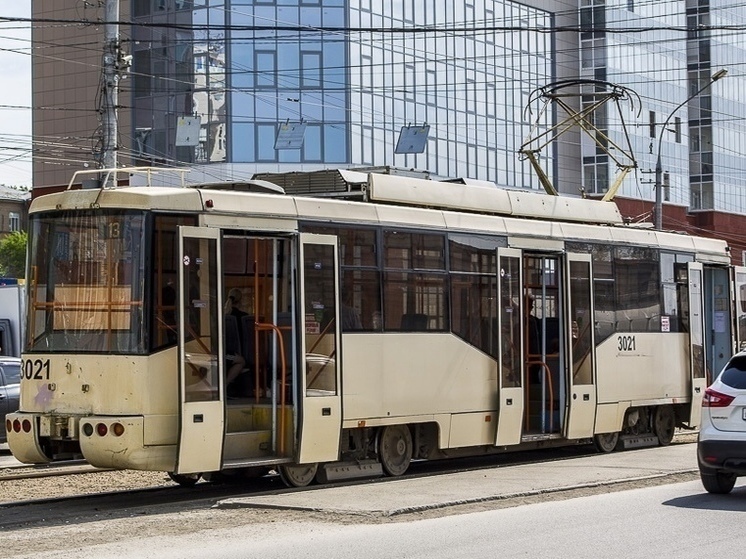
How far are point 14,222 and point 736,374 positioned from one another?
99107 millimetres

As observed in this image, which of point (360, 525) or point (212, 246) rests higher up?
point (212, 246)

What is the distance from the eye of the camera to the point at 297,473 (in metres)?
15.2

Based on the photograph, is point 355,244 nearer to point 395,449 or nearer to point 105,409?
point 395,449

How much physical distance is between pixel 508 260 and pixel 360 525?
679cm

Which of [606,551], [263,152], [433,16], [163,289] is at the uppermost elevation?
[433,16]

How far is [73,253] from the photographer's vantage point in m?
14.2

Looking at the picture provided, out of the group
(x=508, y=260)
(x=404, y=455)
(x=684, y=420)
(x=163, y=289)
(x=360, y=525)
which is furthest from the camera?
(x=684, y=420)

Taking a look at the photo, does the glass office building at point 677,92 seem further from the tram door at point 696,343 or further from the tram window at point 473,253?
the tram window at point 473,253

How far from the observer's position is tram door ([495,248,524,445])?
58.0 feet

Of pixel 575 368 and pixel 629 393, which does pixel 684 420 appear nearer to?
pixel 629 393

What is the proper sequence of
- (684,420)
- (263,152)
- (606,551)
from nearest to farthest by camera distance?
(606,551) < (684,420) < (263,152)

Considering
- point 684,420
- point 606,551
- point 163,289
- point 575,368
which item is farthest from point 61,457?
point 684,420

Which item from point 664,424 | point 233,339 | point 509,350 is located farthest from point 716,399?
point 664,424

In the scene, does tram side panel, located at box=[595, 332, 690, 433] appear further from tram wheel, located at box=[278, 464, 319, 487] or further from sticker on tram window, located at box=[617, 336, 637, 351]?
tram wheel, located at box=[278, 464, 319, 487]
